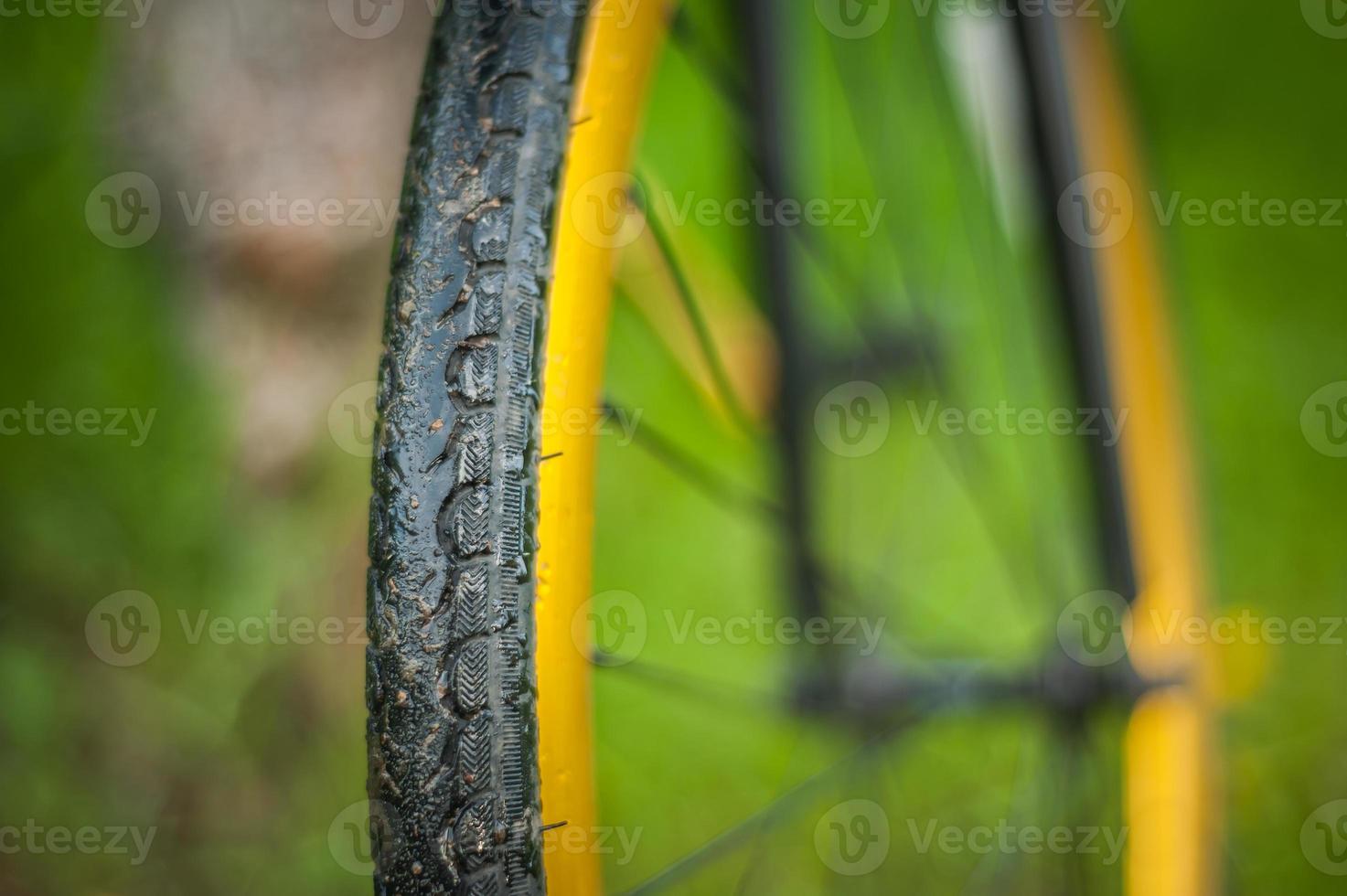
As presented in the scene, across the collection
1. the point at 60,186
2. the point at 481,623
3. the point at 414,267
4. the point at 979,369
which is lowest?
the point at 481,623

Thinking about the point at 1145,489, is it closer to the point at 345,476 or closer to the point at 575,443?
the point at 575,443

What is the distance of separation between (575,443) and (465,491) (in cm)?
4

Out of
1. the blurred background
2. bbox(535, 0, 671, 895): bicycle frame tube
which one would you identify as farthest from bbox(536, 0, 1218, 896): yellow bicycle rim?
the blurred background

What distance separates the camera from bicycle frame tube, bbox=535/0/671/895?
287mm

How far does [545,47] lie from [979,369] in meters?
0.88

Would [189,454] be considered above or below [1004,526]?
above

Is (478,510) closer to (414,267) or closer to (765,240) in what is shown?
(414,267)

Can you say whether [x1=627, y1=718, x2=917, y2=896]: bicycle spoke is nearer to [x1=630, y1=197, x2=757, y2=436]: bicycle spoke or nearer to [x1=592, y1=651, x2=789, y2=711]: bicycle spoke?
[x1=592, y1=651, x2=789, y2=711]: bicycle spoke

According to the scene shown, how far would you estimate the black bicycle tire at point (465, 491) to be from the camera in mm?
269

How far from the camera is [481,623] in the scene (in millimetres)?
272

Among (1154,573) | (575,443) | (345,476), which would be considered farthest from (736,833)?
(345,476)

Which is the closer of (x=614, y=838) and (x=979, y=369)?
(x=614, y=838)

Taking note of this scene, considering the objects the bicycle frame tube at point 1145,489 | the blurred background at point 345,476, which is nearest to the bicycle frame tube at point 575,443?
the bicycle frame tube at point 1145,489

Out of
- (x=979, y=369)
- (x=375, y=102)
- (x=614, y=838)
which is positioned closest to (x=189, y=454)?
(x=375, y=102)
